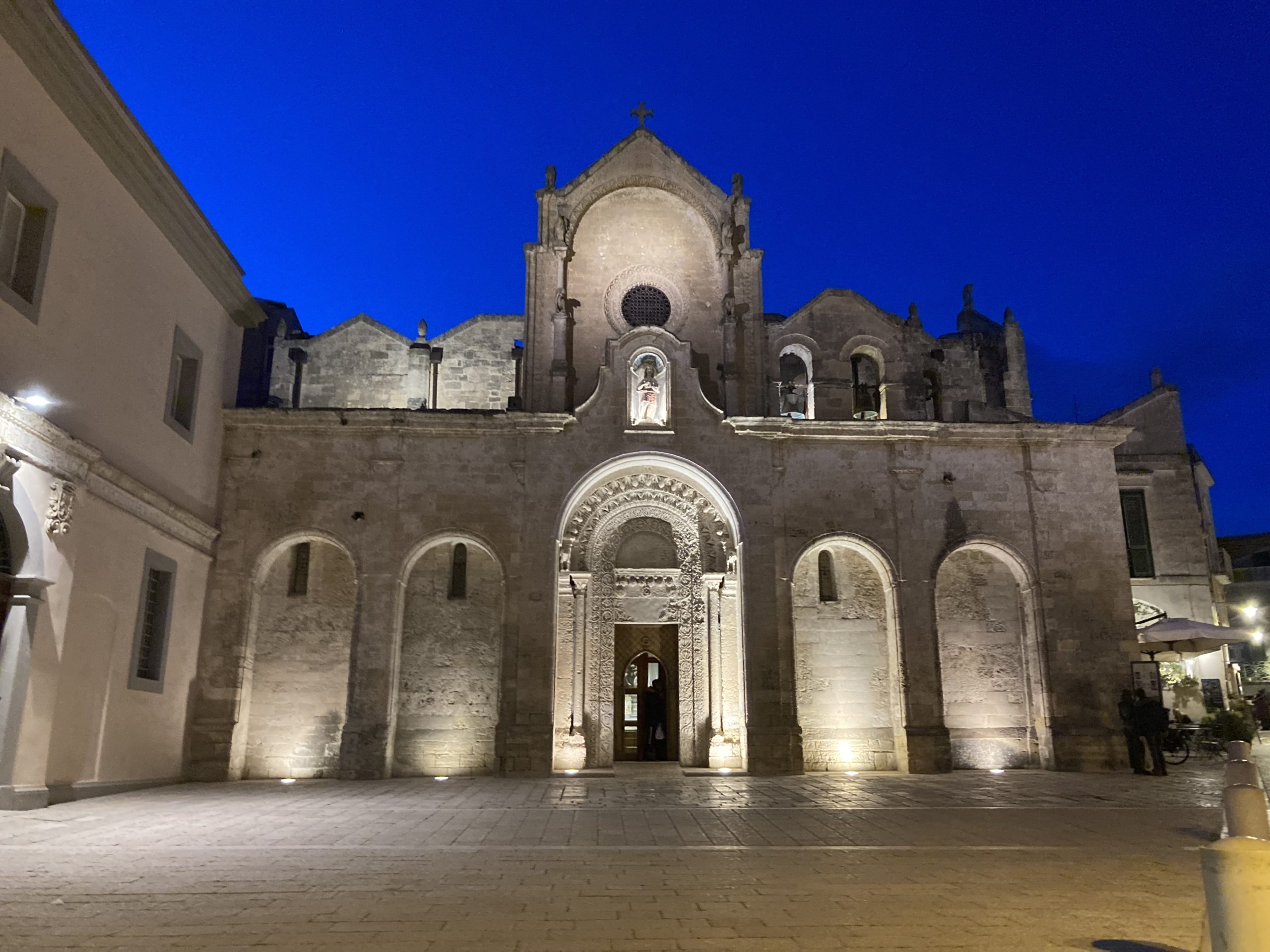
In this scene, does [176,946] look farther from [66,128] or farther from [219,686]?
[219,686]

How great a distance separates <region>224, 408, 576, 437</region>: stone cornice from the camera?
2000 centimetres

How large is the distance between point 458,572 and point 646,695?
532cm

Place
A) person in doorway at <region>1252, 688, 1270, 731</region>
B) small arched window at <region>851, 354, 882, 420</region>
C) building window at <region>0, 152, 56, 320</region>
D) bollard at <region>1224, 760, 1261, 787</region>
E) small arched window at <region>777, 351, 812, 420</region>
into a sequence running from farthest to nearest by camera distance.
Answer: person in doorway at <region>1252, 688, 1270, 731</region> < small arched window at <region>777, 351, 812, 420</region> < small arched window at <region>851, 354, 882, 420</region> < building window at <region>0, 152, 56, 320</region> < bollard at <region>1224, 760, 1261, 787</region>

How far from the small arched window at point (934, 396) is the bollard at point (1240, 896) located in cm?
1958

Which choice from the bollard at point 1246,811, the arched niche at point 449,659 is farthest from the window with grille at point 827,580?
the bollard at point 1246,811

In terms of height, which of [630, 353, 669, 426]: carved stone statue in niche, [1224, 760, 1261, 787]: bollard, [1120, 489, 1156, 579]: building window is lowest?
[1224, 760, 1261, 787]: bollard

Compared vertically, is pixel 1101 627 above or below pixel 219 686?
above

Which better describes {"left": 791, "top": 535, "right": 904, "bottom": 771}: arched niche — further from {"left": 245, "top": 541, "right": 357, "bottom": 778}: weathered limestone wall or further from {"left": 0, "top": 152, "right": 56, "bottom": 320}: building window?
{"left": 0, "top": 152, "right": 56, "bottom": 320}: building window

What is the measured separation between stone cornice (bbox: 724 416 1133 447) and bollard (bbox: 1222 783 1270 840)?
50.0 ft

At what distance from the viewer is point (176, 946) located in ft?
18.0

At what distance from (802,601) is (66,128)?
16.1 meters

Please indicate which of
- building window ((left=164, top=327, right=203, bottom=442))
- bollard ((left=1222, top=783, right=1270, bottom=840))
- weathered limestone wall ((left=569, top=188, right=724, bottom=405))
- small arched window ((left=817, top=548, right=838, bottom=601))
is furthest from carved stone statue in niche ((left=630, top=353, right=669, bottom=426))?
bollard ((left=1222, top=783, right=1270, bottom=840))

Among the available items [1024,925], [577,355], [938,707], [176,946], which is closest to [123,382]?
[577,355]

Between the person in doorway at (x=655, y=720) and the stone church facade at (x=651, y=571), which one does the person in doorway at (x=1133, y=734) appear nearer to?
the stone church facade at (x=651, y=571)
